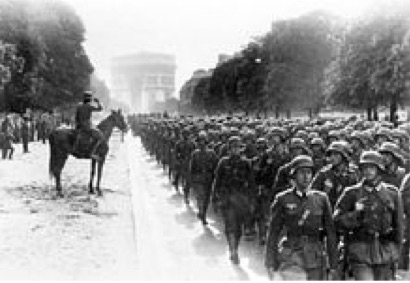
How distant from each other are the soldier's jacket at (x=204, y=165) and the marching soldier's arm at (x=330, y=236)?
6.62 metres

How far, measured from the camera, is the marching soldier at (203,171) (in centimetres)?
1288

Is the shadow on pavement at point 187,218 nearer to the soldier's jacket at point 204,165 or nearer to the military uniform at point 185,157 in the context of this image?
the military uniform at point 185,157

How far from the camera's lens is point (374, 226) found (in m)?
6.13

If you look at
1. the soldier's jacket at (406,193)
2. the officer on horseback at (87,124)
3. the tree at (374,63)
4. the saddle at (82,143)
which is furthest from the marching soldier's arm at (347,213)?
the tree at (374,63)

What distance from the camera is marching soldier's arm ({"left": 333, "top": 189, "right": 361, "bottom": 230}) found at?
6.23 m

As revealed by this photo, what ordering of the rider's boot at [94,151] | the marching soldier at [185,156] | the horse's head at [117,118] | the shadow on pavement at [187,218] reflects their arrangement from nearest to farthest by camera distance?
the shadow on pavement at [187,218] → the marching soldier at [185,156] → the rider's boot at [94,151] → the horse's head at [117,118]

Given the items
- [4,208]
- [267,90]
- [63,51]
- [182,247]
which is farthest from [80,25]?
[182,247]

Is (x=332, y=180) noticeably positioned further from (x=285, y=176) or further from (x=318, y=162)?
(x=318, y=162)

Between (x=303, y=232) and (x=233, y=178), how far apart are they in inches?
160

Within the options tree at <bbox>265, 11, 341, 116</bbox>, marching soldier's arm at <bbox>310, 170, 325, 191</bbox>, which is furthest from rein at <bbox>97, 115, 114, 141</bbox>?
tree at <bbox>265, 11, 341, 116</bbox>

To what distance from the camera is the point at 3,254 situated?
401 inches

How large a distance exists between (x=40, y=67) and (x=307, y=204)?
41325 millimetres

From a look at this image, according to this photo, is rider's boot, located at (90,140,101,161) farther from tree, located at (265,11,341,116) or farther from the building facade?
the building facade

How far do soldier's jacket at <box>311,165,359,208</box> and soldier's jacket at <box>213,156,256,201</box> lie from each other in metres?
1.80
